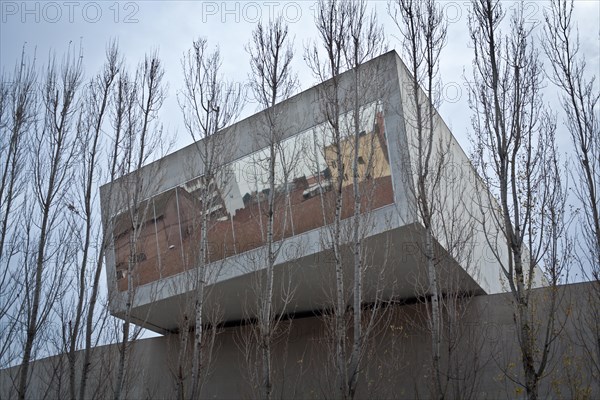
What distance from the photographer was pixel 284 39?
1233 cm

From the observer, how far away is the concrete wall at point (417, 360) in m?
11.8

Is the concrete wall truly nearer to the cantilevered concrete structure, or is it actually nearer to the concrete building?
the concrete building

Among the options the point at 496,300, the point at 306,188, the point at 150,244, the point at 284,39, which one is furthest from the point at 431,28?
the point at 150,244

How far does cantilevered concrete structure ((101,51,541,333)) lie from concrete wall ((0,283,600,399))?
2.48 feet

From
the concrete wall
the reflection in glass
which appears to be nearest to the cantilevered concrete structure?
the reflection in glass

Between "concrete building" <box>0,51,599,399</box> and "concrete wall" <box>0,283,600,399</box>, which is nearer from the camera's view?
"concrete wall" <box>0,283,600,399</box>

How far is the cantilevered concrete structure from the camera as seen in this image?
39.5ft

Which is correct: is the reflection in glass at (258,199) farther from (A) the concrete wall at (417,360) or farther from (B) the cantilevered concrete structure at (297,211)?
(A) the concrete wall at (417,360)

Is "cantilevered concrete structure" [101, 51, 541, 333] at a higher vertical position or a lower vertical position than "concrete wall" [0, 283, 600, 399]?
higher

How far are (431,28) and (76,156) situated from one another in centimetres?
666

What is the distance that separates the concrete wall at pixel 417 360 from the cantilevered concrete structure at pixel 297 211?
29.8 inches

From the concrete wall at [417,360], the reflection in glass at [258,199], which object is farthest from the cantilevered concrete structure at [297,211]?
the concrete wall at [417,360]

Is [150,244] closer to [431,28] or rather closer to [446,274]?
[446,274]

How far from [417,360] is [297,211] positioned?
387cm
